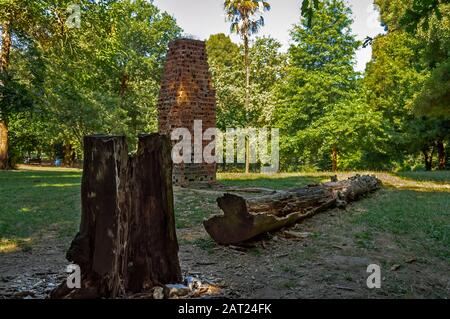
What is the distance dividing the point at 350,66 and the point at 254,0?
321 inches

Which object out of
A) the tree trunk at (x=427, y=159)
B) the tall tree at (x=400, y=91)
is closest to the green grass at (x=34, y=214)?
the tall tree at (x=400, y=91)

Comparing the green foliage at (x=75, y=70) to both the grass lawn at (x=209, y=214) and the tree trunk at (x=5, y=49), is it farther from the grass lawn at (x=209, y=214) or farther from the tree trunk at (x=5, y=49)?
the grass lawn at (x=209, y=214)

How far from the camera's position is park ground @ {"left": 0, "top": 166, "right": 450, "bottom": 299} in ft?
12.8

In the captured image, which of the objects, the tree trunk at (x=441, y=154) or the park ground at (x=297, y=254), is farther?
the tree trunk at (x=441, y=154)

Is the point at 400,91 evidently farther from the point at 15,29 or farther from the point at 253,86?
the point at 15,29

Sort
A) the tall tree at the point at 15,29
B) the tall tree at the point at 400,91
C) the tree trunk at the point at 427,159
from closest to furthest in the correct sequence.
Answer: the tall tree at the point at 15,29 < the tall tree at the point at 400,91 < the tree trunk at the point at 427,159

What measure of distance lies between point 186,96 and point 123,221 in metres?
9.28

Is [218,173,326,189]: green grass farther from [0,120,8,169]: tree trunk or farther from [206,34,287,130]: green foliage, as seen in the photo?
[0,120,8,169]: tree trunk

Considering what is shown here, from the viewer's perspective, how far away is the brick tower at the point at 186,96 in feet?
40.9

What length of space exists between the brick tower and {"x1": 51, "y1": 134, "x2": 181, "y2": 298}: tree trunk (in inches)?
338

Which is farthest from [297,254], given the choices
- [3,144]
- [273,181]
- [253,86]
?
[253,86]

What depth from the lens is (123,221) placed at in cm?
358

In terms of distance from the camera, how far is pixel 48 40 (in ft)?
59.2

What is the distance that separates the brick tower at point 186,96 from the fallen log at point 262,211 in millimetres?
5328
